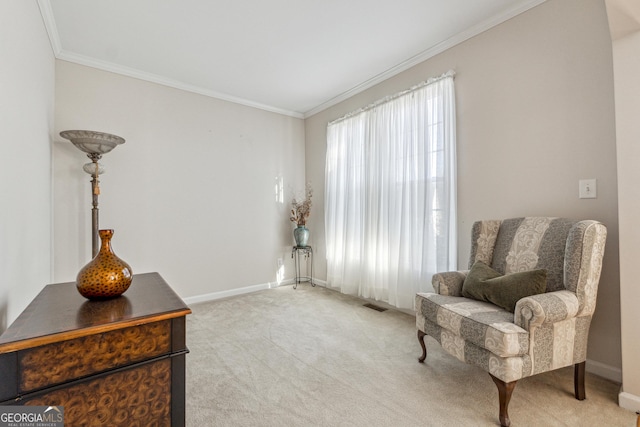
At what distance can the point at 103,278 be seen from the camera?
120 centimetres

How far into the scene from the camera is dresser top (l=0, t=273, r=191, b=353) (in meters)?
0.89

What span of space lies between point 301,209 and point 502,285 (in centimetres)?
294

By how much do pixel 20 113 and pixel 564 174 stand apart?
349 centimetres

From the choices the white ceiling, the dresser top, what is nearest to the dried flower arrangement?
the white ceiling

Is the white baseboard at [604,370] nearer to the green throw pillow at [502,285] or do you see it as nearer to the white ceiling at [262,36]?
the green throw pillow at [502,285]

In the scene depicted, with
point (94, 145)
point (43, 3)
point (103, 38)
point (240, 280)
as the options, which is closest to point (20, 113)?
point (94, 145)

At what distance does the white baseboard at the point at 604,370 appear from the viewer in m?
1.92

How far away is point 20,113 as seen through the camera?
171 centimetres

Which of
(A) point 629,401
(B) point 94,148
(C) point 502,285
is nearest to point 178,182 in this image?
(B) point 94,148

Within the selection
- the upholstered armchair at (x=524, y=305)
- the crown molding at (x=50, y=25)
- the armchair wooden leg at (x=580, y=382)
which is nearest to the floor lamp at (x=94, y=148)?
the crown molding at (x=50, y=25)

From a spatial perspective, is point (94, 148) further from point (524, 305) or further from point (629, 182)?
point (629, 182)

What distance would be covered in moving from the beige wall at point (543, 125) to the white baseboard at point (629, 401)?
338mm

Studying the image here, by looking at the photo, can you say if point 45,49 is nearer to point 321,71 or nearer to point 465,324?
point 321,71

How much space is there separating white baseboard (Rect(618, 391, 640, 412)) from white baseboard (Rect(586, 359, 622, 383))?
32 centimetres
